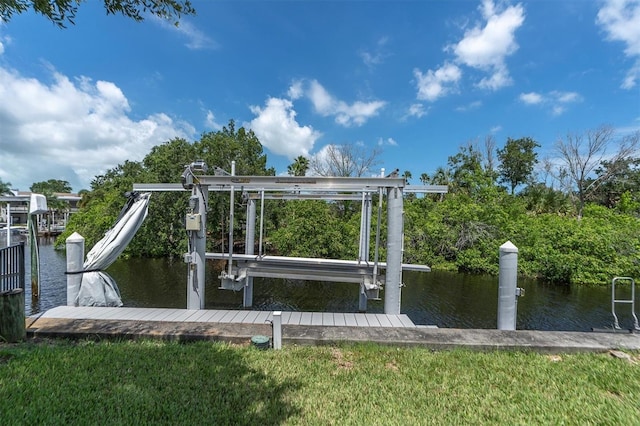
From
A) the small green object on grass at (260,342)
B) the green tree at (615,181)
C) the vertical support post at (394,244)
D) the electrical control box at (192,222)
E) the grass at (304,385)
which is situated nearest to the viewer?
the grass at (304,385)

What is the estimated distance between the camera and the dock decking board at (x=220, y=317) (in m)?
4.06

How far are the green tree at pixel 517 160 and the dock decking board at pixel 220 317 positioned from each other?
33.2 m

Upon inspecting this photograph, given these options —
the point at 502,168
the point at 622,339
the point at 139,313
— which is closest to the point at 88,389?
the point at 139,313

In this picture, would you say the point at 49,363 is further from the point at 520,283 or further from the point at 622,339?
the point at 520,283

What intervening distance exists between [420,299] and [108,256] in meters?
7.03

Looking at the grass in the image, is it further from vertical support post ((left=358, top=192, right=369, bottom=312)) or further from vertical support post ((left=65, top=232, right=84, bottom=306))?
vertical support post ((left=358, top=192, right=369, bottom=312))

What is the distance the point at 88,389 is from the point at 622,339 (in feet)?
17.5

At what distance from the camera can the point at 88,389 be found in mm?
2367

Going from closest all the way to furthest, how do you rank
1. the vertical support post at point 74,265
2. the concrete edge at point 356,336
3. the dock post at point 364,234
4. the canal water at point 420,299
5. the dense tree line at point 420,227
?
the concrete edge at point 356,336, the vertical support post at point 74,265, the dock post at point 364,234, the canal water at point 420,299, the dense tree line at point 420,227

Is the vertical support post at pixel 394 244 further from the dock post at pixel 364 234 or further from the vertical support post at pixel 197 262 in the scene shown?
the vertical support post at pixel 197 262

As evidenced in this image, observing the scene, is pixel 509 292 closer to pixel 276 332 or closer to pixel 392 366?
pixel 392 366

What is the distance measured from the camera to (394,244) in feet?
14.5

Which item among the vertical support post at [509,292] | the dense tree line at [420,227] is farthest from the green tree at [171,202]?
the vertical support post at [509,292]

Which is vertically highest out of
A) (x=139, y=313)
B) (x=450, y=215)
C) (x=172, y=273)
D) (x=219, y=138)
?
(x=219, y=138)
